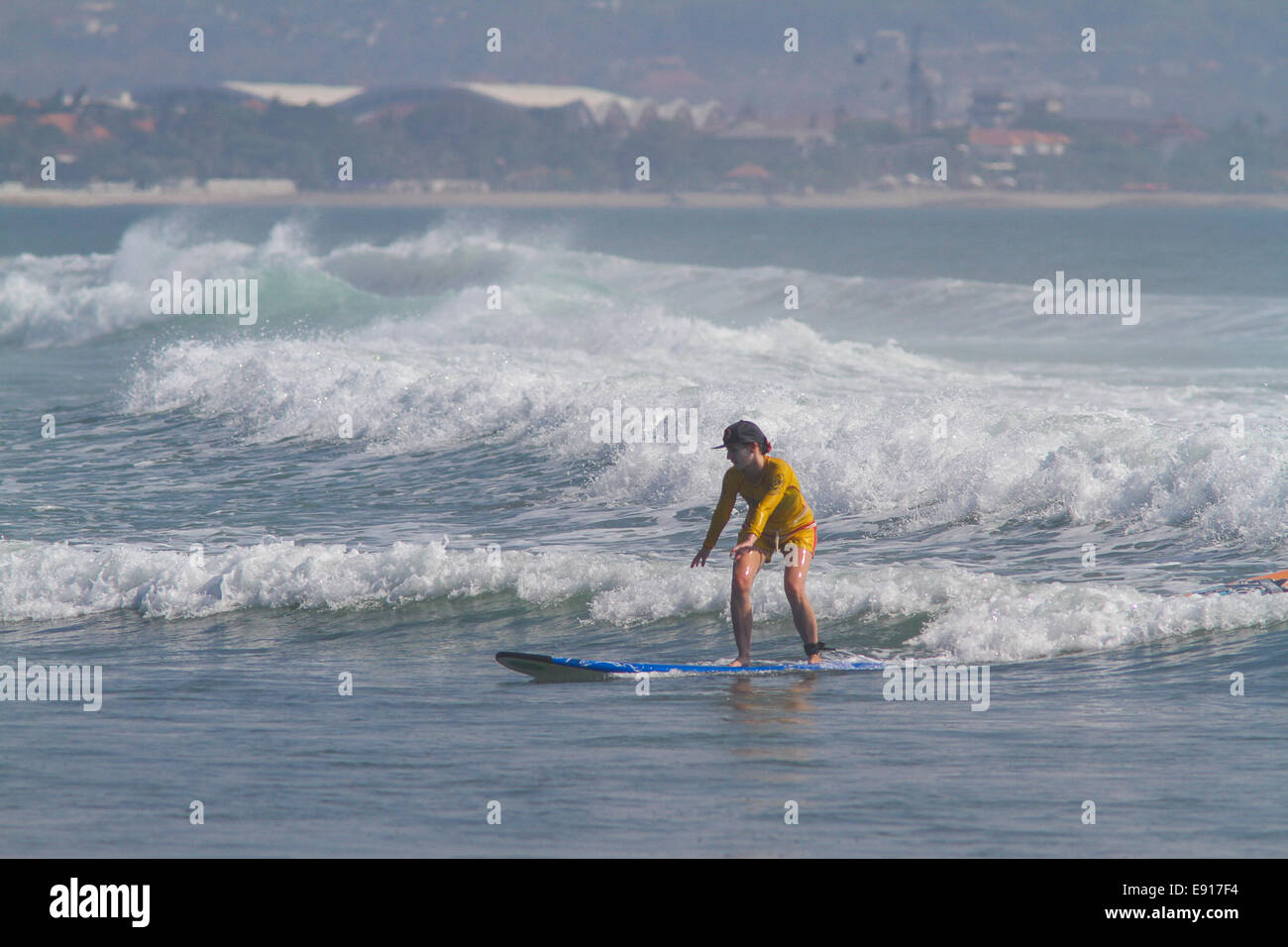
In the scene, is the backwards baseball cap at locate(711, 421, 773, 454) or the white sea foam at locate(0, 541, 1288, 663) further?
the white sea foam at locate(0, 541, 1288, 663)

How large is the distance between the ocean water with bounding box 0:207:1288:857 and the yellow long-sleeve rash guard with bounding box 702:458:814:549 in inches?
38.0

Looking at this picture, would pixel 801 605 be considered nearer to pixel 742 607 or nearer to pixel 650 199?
pixel 742 607

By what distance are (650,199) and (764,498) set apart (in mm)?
186730

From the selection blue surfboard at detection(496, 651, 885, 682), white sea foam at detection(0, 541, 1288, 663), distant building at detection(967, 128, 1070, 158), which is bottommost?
blue surfboard at detection(496, 651, 885, 682)

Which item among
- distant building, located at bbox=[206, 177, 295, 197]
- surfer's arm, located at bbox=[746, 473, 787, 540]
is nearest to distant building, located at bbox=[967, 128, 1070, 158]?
distant building, located at bbox=[206, 177, 295, 197]

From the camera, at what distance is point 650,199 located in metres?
194

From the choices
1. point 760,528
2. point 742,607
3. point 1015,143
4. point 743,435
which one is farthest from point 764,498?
point 1015,143

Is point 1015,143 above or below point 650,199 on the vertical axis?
above

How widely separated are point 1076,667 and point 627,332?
828 inches

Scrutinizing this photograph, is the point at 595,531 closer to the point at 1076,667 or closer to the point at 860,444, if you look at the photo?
the point at 860,444

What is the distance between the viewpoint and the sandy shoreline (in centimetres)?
17438

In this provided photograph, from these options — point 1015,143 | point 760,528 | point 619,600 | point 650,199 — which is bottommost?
point 619,600

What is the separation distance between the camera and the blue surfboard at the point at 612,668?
963 centimetres

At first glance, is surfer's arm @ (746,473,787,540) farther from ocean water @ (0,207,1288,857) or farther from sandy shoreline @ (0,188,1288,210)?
sandy shoreline @ (0,188,1288,210)
